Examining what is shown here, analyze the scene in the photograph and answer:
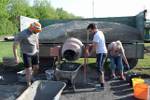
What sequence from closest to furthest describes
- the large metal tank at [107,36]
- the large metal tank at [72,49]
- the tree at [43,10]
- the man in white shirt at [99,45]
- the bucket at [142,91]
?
the bucket at [142,91], the man in white shirt at [99,45], the large metal tank at [72,49], the large metal tank at [107,36], the tree at [43,10]

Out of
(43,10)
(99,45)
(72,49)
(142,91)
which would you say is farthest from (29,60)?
(43,10)

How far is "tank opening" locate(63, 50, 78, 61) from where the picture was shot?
31.4 ft

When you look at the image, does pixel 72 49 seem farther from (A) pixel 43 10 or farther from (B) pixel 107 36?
(A) pixel 43 10

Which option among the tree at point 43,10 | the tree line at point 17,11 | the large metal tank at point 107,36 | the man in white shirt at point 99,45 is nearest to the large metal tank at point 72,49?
the large metal tank at point 107,36

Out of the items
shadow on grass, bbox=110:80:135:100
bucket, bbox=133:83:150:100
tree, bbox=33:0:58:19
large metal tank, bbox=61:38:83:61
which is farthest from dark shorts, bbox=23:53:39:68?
tree, bbox=33:0:58:19

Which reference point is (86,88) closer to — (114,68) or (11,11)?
(114,68)

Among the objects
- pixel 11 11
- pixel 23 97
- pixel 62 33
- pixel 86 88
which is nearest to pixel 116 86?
pixel 86 88

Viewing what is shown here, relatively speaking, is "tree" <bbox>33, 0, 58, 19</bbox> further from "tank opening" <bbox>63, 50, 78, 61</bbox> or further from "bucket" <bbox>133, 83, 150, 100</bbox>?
"bucket" <bbox>133, 83, 150, 100</bbox>

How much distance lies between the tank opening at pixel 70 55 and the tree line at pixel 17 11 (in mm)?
20461

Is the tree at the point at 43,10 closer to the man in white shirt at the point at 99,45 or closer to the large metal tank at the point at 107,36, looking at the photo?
the large metal tank at the point at 107,36

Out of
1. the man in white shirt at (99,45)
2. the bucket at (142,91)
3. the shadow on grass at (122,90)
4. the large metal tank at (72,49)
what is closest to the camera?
the bucket at (142,91)

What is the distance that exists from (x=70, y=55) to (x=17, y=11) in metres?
51.4

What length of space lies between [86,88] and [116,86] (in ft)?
2.66

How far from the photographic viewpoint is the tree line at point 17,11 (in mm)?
42250
